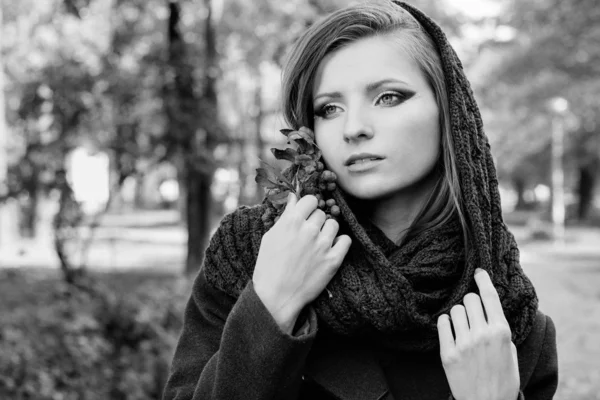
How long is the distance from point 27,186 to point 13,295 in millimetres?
3096

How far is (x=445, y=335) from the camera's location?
151 centimetres

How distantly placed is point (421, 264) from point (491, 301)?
0.18 m

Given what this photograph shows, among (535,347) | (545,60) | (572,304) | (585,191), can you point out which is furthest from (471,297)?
(585,191)

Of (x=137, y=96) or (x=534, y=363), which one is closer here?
(x=534, y=363)

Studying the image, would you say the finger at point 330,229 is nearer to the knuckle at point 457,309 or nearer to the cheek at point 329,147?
the cheek at point 329,147

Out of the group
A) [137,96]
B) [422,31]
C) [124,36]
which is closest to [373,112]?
[422,31]

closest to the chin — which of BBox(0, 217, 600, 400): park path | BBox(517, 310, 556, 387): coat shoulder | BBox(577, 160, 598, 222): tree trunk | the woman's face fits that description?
the woman's face

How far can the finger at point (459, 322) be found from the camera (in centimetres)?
149

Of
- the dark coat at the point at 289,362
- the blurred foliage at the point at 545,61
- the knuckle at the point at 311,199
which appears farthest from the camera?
the blurred foliage at the point at 545,61

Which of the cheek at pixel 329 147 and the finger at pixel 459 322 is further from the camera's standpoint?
the cheek at pixel 329 147

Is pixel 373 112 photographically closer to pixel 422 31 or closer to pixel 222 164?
pixel 422 31

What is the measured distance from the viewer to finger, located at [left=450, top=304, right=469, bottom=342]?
149 cm

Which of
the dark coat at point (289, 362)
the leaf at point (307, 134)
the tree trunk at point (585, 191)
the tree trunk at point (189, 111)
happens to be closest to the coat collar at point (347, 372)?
the dark coat at point (289, 362)

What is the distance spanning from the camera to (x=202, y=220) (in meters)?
9.62
